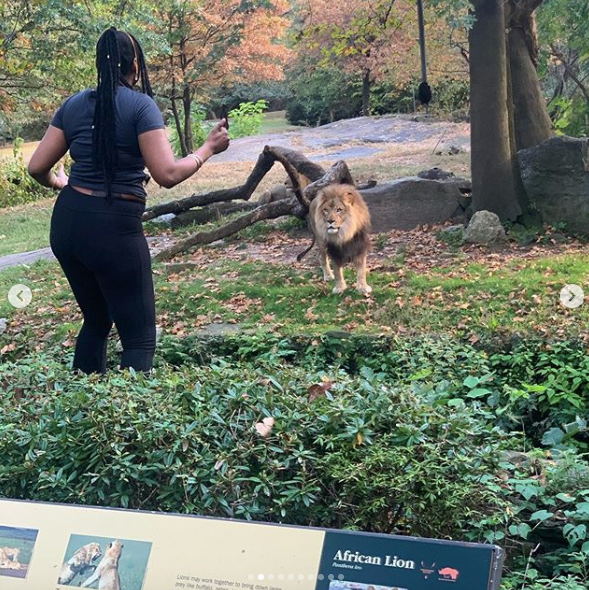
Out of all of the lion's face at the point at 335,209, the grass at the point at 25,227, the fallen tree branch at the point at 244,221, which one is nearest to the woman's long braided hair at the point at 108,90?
the lion's face at the point at 335,209

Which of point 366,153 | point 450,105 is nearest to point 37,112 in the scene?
point 366,153

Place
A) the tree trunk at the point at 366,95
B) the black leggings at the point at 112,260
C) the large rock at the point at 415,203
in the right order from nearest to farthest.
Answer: the black leggings at the point at 112,260 < the large rock at the point at 415,203 < the tree trunk at the point at 366,95

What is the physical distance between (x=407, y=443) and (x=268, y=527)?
75cm

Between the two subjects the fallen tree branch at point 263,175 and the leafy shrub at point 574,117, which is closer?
the fallen tree branch at point 263,175

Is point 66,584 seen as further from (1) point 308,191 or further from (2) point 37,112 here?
(2) point 37,112

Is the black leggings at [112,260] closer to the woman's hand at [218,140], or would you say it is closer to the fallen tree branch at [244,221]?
the woman's hand at [218,140]

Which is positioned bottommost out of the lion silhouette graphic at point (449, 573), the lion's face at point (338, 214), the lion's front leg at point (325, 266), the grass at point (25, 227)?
the grass at point (25, 227)

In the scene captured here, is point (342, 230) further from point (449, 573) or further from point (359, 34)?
point (449, 573)

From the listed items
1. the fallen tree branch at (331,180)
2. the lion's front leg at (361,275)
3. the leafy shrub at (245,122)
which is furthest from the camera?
the leafy shrub at (245,122)

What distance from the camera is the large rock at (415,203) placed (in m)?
10.4

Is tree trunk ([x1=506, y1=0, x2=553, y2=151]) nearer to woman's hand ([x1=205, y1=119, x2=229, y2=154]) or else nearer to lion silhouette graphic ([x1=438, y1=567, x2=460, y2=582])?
woman's hand ([x1=205, y1=119, x2=229, y2=154])

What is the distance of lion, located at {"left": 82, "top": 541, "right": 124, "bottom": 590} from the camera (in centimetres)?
227

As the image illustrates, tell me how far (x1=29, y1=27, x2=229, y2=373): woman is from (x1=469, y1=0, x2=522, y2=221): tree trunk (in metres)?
6.18

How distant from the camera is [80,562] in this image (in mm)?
2330
